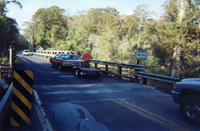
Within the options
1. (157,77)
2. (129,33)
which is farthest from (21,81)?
(129,33)

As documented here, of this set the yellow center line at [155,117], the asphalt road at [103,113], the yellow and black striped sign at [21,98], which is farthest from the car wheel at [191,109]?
the yellow and black striped sign at [21,98]

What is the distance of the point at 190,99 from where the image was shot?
16.2ft

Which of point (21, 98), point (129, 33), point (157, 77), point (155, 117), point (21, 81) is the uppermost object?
point (129, 33)

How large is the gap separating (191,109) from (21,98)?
4.13m

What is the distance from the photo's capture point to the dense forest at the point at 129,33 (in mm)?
16359

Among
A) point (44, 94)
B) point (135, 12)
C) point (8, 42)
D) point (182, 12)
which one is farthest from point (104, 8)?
point (44, 94)

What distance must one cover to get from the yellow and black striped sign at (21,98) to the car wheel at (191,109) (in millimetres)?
3922

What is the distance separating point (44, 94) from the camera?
7.65 metres

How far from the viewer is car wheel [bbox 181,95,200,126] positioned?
15.5 feet

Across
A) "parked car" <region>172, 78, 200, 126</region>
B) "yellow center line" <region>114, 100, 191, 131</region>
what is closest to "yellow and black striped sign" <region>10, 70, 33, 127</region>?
"yellow center line" <region>114, 100, 191, 131</region>

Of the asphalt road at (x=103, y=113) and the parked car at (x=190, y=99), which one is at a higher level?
the parked car at (x=190, y=99)

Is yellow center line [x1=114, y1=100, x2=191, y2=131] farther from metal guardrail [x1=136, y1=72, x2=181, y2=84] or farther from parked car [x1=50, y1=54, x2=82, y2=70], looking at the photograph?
parked car [x1=50, y1=54, x2=82, y2=70]

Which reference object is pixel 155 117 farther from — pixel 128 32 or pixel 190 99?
pixel 128 32

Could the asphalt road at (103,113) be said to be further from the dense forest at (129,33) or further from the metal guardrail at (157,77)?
the dense forest at (129,33)
